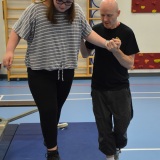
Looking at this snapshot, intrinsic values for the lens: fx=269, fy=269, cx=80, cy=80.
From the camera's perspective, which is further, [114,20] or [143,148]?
[143,148]

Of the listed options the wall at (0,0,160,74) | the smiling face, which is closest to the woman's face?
the smiling face

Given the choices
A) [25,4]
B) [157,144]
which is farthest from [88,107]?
[25,4]

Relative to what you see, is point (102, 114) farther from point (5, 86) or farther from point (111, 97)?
point (5, 86)

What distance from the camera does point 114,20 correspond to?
1922mm

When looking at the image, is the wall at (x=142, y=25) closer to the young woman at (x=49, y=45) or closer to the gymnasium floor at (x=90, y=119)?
the gymnasium floor at (x=90, y=119)

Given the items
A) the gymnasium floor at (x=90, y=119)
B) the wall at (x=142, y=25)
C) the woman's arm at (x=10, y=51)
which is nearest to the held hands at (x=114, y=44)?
the woman's arm at (x=10, y=51)

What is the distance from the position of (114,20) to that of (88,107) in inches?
88.1

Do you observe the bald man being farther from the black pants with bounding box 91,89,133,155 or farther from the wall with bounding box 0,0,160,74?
the wall with bounding box 0,0,160,74

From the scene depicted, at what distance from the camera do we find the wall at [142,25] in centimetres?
571

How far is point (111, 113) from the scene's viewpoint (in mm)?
2107

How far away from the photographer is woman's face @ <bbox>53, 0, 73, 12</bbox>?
1679 millimetres

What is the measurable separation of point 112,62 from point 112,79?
0.42 ft

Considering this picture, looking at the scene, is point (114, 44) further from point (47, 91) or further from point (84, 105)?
point (84, 105)

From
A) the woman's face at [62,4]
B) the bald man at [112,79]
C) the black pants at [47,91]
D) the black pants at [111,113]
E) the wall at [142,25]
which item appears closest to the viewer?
the woman's face at [62,4]
